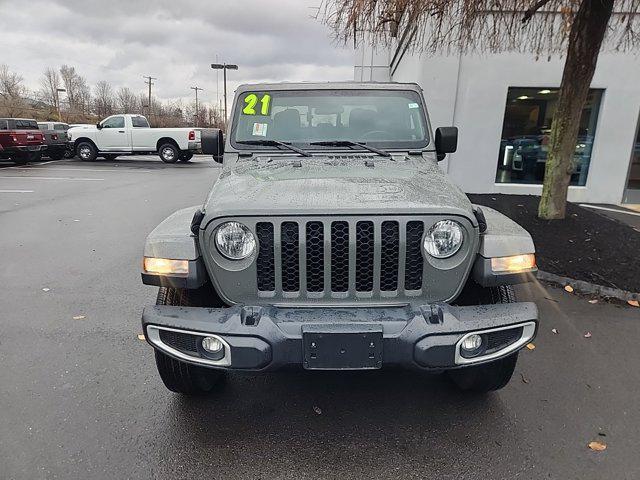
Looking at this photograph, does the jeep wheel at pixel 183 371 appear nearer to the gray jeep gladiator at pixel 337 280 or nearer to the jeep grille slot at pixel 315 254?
the gray jeep gladiator at pixel 337 280

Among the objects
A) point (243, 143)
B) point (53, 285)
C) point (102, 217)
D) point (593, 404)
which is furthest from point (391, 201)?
point (102, 217)

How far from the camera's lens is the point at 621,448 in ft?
8.08

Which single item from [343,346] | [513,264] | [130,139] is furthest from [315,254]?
[130,139]

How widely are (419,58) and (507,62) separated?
6.06ft

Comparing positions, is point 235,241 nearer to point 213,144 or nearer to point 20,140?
point 213,144

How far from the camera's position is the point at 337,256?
2.26 m

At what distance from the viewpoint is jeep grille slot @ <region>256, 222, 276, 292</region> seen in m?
2.24

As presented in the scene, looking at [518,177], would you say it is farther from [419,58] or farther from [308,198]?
[308,198]

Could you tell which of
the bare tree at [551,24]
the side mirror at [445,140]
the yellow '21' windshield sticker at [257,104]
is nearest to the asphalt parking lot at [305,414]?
the side mirror at [445,140]

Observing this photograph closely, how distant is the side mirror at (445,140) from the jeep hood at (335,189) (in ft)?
1.50

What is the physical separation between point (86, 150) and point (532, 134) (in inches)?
755

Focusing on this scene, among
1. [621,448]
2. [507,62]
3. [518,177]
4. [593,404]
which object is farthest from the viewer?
[518,177]

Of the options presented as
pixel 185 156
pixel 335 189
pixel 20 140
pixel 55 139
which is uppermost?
pixel 335 189

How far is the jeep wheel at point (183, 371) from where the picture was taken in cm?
253
